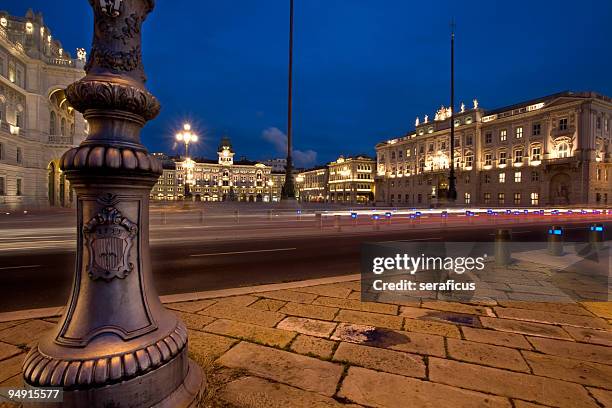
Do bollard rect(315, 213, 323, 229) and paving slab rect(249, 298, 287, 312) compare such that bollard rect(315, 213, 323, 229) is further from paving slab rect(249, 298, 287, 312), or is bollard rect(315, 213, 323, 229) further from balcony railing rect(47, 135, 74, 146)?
balcony railing rect(47, 135, 74, 146)

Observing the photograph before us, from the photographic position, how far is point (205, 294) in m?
5.05

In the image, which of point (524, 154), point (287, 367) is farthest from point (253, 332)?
point (524, 154)

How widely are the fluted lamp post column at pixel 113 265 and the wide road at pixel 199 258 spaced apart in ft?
12.0

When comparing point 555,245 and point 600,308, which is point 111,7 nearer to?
point 600,308

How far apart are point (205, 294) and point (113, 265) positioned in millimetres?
3201

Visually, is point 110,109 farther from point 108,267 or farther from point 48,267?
point 48,267

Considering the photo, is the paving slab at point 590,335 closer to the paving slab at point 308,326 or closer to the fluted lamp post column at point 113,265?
the paving slab at point 308,326

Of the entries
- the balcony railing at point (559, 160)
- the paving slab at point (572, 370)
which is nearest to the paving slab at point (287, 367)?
the paving slab at point (572, 370)

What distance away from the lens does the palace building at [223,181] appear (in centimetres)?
11575

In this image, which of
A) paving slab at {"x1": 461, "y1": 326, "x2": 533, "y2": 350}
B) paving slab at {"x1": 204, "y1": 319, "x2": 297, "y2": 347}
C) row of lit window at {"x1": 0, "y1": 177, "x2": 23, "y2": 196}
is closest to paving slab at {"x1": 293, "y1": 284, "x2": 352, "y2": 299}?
paving slab at {"x1": 204, "y1": 319, "x2": 297, "y2": 347}

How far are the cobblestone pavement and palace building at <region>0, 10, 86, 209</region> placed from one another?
3970cm

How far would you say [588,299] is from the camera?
4973 millimetres

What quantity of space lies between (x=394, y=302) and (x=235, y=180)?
408ft

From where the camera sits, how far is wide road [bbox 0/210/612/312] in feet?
18.9
